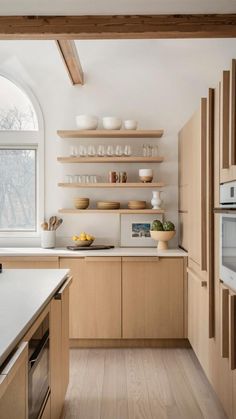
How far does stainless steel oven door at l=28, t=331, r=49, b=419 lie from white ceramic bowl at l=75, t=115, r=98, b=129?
9.29 ft

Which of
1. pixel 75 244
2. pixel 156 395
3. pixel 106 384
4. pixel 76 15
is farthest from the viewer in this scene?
pixel 75 244

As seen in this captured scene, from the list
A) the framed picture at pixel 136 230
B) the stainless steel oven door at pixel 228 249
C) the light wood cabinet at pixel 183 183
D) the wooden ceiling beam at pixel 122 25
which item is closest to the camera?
the stainless steel oven door at pixel 228 249

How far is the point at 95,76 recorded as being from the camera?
4785 mm

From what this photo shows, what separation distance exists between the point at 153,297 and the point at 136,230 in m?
0.84

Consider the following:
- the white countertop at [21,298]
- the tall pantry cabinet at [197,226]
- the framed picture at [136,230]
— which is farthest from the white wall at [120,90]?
the white countertop at [21,298]

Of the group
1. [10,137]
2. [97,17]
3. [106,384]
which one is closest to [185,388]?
[106,384]

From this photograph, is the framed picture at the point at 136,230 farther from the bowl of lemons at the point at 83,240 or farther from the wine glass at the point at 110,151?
the wine glass at the point at 110,151

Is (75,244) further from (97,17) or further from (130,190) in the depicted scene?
(97,17)

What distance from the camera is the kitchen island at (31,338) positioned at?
1.34m

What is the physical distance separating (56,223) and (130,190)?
2.78ft

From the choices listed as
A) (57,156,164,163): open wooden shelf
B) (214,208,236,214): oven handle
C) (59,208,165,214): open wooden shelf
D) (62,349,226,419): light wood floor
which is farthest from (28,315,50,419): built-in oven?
(57,156,164,163): open wooden shelf

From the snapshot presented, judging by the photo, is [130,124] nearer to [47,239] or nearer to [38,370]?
[47,239]

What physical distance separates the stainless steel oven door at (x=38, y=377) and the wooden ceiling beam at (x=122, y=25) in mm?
1857

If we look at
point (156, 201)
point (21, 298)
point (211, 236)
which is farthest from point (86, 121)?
point (21, 298)
